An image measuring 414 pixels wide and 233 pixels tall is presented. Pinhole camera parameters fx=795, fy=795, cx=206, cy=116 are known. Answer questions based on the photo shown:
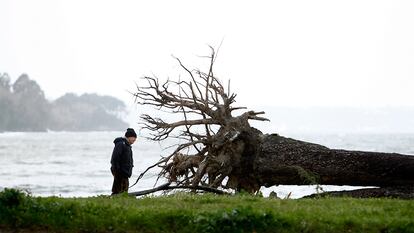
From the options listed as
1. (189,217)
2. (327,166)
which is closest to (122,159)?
(327,166)

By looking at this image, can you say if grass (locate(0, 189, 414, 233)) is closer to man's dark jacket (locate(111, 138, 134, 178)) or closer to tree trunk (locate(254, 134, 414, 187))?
man's dark jacket (locate(111, 138, 134, 178))

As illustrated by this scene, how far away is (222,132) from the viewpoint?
2070cm

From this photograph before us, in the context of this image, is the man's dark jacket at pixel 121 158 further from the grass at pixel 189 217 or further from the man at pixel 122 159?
the grass at pixel 189 217

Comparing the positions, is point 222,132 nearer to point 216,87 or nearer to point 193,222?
point 216,87

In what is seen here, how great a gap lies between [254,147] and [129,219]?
8800 mm

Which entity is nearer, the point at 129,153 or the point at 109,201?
the point at 109,201

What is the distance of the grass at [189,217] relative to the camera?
11.3 meters

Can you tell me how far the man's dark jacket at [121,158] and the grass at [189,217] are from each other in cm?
374

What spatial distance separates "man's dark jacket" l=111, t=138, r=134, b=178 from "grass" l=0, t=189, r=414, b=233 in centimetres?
374

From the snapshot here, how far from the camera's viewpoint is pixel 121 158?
16734mm

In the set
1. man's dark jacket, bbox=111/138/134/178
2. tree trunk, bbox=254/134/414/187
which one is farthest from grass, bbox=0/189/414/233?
tree trunk, bbox=254/134/414/187

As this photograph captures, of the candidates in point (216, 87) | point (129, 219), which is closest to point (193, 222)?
point (129, 219)

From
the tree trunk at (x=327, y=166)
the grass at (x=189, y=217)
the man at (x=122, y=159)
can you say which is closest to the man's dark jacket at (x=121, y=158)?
the man at (x=122, y=159)

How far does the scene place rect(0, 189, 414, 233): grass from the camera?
11320 millimetres
